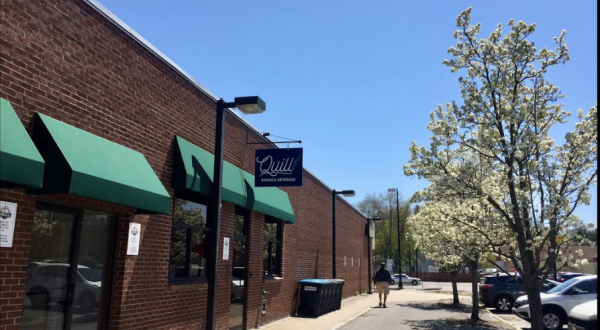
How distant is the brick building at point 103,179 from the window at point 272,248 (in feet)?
7.64

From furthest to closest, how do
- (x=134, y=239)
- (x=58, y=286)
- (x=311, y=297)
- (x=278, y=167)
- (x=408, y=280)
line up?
(x=408, y=280) → (x=311, y=297) → (x=278, y=167) → (x=134, y=239) → (x=58, y=286)

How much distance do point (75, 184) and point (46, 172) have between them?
415 millimetres

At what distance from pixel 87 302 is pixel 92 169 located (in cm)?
215

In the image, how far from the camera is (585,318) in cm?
1073

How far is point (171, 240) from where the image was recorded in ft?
29.2

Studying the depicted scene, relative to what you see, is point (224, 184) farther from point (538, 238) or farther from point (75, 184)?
point (538, 238)

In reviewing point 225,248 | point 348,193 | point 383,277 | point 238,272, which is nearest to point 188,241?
point 225,248

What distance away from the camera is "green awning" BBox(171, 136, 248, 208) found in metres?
8.74

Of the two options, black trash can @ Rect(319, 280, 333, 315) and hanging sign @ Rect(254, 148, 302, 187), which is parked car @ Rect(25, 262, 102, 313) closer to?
hanging sign @ Rect(254, 148, 302, 187)

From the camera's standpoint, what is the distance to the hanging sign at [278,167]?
10266 millimetres

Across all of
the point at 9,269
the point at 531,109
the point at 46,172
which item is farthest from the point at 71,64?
the point at 531,109

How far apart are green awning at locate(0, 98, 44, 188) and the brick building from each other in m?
0.01

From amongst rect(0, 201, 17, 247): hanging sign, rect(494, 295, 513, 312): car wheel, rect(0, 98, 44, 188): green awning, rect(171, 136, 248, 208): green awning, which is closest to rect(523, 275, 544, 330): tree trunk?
rect(171, 136, 248, 208): green awning

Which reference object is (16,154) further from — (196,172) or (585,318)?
(585,318)
